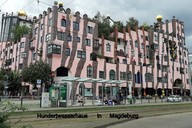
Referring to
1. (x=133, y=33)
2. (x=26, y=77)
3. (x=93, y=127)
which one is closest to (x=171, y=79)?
(x=133, y=33)

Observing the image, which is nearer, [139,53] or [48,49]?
[48,49]

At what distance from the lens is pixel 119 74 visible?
6069cm

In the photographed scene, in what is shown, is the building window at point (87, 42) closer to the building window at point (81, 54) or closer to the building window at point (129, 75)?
the building window at point (81, 54)

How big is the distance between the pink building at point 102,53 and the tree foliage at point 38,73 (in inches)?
86.8

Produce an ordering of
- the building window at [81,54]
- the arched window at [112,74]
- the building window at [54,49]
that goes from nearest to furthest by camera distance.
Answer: the building window at [54,49] → the building window at [81,54] → the arched window at [112,74]

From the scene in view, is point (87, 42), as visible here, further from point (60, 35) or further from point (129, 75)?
point (129, 75)

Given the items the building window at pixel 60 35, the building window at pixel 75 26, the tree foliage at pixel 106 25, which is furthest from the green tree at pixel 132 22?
the building window at pixel 60 35

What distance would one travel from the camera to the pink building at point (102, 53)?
172ft

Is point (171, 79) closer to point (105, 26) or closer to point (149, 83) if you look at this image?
point (149, 83)

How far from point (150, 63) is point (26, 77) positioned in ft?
115

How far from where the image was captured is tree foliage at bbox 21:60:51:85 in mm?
47281

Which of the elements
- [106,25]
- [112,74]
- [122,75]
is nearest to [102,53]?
[112,74]

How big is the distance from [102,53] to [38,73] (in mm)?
17541

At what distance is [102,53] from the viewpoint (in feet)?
195
